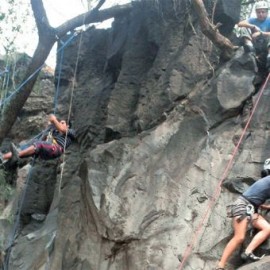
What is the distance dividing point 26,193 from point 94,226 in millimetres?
4423

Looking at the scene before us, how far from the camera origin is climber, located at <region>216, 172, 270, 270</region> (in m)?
6.34

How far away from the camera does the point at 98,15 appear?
36.4 feet

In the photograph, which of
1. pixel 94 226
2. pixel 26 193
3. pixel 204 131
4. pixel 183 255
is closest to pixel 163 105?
pixel 204 131

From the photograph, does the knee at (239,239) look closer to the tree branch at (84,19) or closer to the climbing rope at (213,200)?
Answer: the climbing rope at (213,200)

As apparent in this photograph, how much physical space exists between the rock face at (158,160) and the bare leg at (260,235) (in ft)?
0.56

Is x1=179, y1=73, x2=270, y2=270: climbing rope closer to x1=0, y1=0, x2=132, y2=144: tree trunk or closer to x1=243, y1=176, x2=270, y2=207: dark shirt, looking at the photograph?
x1=243, y1=176, x2=270, y2=207: dark shirt

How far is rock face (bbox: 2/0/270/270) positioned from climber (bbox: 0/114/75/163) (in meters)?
0.67

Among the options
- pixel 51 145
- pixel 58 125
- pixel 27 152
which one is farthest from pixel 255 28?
pixel 27 152

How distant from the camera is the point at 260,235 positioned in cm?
634

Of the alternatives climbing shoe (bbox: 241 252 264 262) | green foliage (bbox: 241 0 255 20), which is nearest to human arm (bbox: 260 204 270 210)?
climbing shoe (bbox: 241 252 264 262)

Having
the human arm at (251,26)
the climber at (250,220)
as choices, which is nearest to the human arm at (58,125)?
the human arm at (251,26)

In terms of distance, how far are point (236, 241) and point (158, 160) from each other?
235cm

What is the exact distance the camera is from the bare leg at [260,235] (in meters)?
6.31

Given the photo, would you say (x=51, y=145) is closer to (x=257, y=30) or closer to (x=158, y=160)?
(x=158, y=160)
